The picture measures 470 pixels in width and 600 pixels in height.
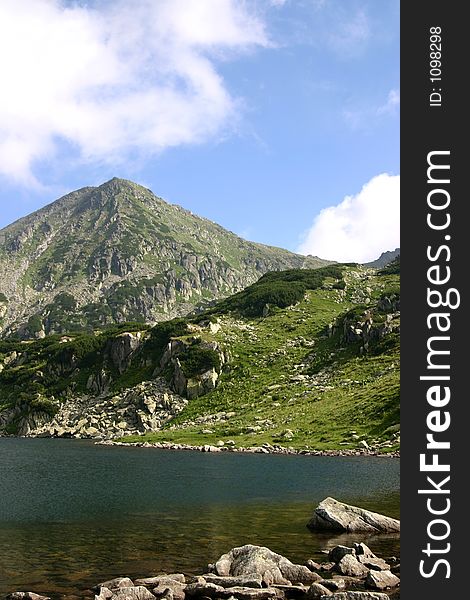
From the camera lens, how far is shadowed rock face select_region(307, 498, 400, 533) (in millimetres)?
38594

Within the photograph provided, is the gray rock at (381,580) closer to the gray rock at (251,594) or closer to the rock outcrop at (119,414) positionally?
the gray rock at (251,594)

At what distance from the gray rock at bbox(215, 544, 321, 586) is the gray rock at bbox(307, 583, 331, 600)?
184 cm

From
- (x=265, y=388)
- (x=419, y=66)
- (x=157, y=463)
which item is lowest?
(x=157, y=463)

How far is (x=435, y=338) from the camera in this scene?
17.3 metres

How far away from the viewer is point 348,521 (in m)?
39.1

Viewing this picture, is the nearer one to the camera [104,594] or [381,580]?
[104,594]

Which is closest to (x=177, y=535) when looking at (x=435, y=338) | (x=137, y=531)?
(x=137, y=531)

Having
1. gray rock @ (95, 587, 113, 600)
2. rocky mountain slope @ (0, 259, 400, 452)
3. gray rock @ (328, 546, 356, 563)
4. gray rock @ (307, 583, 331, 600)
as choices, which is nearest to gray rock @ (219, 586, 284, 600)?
gray rock @ (307, 583, 331, 600)

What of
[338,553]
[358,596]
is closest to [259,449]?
[338,553]

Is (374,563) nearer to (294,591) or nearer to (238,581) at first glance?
(294,591)

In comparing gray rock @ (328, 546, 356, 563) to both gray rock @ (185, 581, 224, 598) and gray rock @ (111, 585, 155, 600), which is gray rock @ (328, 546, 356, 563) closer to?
gray rock @ (185, 581, 224, 598)

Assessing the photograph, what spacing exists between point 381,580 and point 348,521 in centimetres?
1377

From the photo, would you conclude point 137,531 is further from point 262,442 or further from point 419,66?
point 262,442

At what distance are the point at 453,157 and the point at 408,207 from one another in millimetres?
2321
